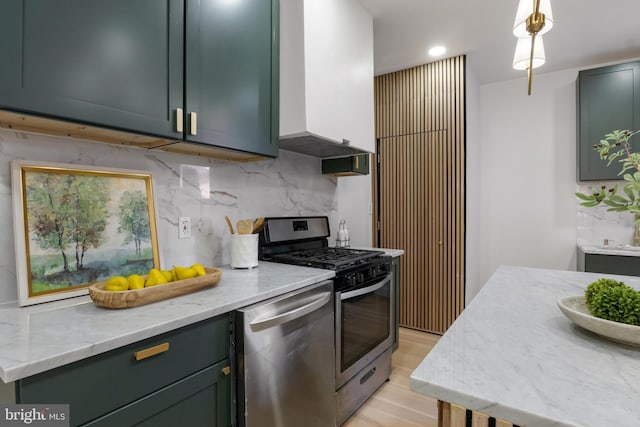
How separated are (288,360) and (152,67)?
1310 millimetres

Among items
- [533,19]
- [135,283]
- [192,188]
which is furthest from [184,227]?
[533,19]

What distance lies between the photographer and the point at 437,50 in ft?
9.72

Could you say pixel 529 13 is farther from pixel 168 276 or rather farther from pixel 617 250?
pixel 617 250

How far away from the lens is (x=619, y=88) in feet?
9.69

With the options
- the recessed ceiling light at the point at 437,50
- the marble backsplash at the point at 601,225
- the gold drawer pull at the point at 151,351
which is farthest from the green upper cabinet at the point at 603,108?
the gold drawer pull at the point at 151,351

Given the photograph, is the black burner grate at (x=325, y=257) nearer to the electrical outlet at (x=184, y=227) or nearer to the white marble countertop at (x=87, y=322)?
the white marble countertop at (x=87, y=322)

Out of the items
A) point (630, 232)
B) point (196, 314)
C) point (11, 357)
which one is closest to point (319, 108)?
point (196, 314)

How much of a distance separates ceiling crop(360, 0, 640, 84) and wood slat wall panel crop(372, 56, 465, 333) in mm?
274

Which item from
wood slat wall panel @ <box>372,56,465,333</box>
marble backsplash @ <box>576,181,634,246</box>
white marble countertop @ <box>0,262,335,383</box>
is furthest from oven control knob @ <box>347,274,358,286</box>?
marble backsplash @ <box>576,181,634,246</box>

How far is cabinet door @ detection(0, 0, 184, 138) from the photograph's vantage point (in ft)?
3.13

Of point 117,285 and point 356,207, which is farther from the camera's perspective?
point 356,207

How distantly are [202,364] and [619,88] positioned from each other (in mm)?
3954

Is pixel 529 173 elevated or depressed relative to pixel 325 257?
elevated

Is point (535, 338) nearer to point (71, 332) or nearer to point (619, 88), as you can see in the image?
point (71, 332)
